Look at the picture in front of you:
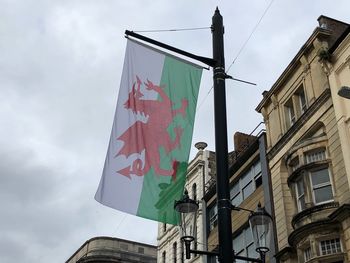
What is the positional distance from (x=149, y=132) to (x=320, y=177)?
17032mm

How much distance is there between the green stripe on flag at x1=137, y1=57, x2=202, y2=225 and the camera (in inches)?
462

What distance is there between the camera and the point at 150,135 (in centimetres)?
1237

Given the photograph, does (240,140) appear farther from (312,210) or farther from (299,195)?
(312,210)

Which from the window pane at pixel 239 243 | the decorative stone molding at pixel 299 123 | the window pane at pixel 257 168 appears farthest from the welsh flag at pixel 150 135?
the window pane at pixel 239 243

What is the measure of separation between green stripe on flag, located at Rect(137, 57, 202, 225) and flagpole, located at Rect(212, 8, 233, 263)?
1.07 meters

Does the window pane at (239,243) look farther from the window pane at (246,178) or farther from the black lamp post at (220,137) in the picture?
the black lamp post at (220,137)

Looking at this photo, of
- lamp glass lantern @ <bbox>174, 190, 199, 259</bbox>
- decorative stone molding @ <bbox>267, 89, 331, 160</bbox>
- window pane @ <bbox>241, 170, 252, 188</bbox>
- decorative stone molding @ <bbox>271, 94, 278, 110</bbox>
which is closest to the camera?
lamp glass lantern @ <bbox>174, 190, 199, 259</bbox>

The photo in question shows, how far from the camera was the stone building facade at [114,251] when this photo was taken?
60219 mm

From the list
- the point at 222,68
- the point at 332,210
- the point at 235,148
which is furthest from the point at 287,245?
the point at 222,68

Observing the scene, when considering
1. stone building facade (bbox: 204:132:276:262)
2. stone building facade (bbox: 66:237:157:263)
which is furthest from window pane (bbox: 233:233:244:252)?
stone building facade (bbox: 66:237:157:263)

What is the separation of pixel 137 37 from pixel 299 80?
20155 mm

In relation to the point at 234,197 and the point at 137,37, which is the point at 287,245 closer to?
the point at 234,197

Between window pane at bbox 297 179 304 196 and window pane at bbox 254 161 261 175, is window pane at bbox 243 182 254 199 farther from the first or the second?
window pane at bbox 297 179 304 196

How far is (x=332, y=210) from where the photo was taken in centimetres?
2597
